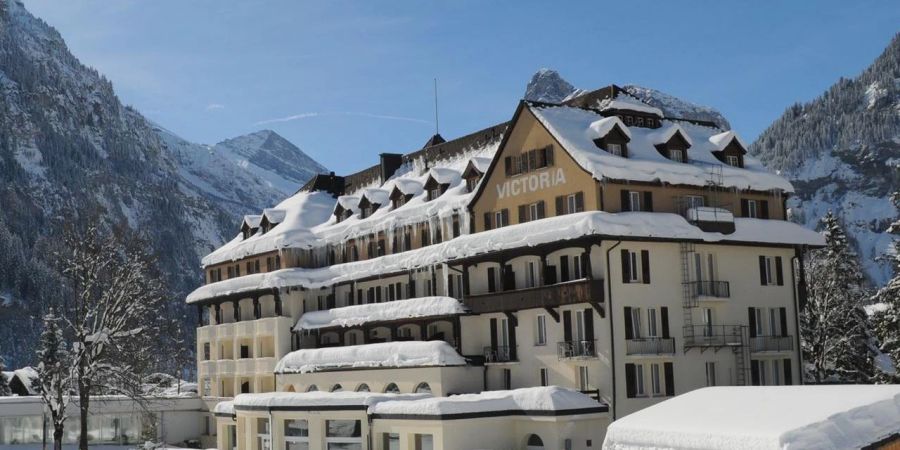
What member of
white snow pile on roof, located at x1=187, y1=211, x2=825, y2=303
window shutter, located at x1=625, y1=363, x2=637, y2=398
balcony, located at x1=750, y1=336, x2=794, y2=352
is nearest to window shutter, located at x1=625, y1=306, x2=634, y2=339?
window shutter, located at x1=625, y1=363, x2=637, y2=398

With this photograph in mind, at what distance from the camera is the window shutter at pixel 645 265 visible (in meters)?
54.7

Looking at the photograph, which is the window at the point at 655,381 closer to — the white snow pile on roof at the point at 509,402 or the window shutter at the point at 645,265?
the white snow pile on roof at the point at 509,402

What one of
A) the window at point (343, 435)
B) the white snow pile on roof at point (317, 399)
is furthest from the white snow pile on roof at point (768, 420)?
the window at point (343, 435)

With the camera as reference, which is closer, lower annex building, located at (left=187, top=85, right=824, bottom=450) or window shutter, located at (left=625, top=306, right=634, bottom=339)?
lower annex building, located at (left=187, top=85, right=824, bottom=450)

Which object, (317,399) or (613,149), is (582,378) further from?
(317,399)

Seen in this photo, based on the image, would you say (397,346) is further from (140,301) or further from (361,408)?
(140,301)

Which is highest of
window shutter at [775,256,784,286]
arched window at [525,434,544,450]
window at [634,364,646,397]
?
window shutter at [775,256,784,286]

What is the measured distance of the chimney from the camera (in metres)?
83.1

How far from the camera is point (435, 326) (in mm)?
66750

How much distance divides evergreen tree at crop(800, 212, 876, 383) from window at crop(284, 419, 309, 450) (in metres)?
31.4

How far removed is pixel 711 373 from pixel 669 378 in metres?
Result: 2.98

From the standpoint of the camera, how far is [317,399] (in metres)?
58.2

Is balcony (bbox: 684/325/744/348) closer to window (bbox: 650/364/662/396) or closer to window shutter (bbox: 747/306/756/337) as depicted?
window shutter (bbox: 747/306/756/337)

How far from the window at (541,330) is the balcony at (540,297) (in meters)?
1.16
